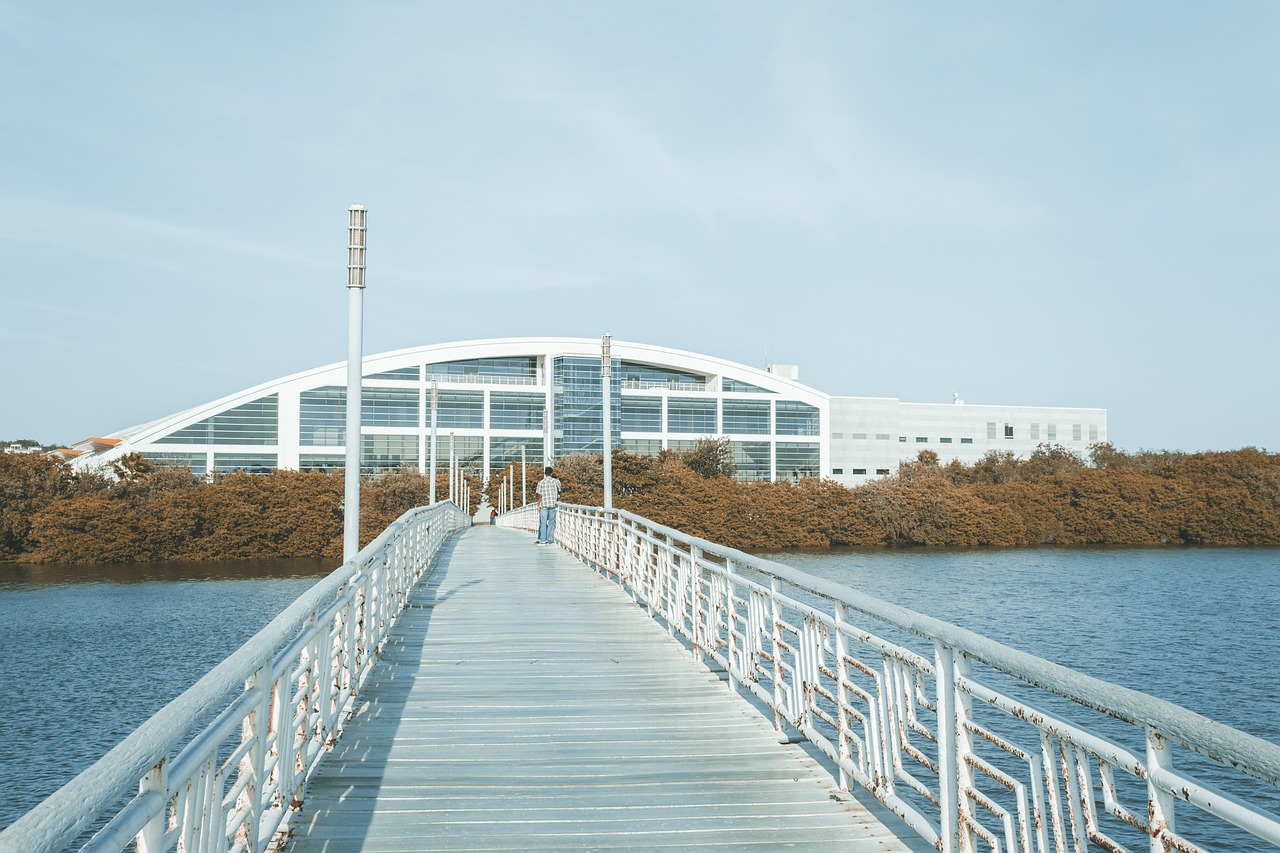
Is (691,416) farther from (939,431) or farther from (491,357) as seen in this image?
(939,431)

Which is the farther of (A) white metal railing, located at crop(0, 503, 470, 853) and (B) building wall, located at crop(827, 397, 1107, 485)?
(B) building wall, located at crop(827, 397, 1107, 485)

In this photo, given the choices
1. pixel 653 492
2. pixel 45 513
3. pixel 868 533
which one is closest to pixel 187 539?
pixel 45 513

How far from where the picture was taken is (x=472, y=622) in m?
11.7

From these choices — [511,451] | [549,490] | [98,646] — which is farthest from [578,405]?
[549,490]

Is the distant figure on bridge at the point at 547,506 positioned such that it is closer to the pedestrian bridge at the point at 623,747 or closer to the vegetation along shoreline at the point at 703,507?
the pedestrian bridge at the point at 623,747

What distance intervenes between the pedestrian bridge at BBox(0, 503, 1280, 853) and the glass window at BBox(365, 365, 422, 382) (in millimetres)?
66716

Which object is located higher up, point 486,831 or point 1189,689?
point 486,831

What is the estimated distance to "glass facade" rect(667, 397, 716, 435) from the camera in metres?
81.4

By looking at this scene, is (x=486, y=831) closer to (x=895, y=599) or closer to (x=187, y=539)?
(x=895, y=599)

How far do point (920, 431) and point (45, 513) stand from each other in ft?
226

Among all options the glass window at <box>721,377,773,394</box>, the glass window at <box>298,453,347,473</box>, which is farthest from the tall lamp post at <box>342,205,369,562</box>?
the glass window at <box>721,377,773,394</box>

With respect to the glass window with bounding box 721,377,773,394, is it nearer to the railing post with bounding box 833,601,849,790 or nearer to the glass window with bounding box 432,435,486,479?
the glass window with bounding box 432,435,486,479

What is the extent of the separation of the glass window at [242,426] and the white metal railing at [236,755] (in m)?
69.6

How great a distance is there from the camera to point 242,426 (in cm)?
7331
